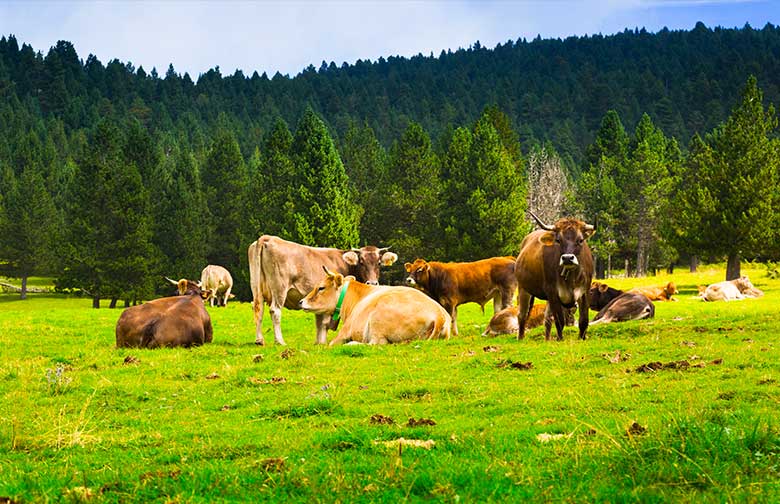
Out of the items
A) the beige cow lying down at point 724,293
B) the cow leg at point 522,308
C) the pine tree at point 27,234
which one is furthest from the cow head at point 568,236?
the pine tree at point 27,234

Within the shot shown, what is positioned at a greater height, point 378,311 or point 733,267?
point 733,267

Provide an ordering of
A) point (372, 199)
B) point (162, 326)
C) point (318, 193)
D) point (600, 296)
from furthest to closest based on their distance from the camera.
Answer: point (372, 199) < point (318, 193) < point (600, 296) < point (162, 326)

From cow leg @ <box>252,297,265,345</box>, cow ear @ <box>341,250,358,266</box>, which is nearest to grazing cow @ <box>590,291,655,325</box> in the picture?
cow ear @ <box>341,250,358,266</box>

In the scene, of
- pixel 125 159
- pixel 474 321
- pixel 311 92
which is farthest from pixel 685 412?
pixel 311 92

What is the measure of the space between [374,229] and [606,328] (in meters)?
53.0

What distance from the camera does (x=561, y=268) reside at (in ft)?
44.7

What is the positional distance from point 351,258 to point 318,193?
38106 millimetres

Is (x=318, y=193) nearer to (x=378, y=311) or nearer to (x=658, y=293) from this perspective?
(x=658, y=293)

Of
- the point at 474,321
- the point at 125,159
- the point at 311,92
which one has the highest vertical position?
the point at 311,92

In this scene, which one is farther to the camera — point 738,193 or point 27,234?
point 27,234

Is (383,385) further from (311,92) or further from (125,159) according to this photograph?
(311,92)

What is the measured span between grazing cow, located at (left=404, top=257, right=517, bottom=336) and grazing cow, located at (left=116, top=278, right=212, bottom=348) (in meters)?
7.69

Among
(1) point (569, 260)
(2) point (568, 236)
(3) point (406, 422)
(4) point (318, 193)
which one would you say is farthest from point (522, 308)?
(4) point (318, 193)

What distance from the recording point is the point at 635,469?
5105mm
